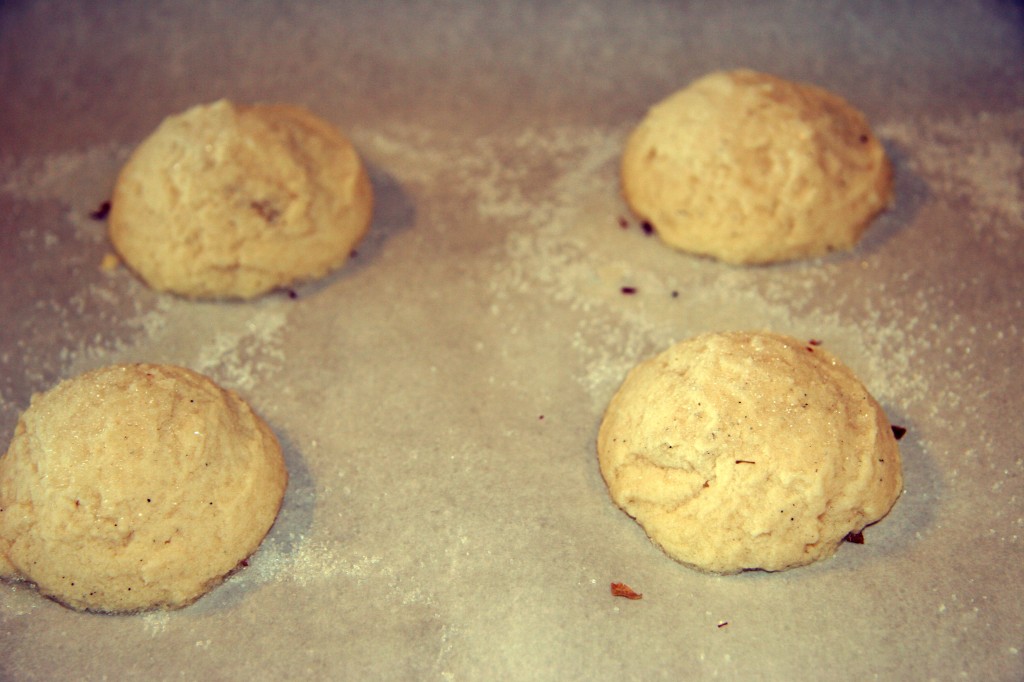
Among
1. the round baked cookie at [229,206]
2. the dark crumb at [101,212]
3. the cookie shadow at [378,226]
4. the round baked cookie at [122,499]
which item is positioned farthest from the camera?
the dark crumb at [101,212]

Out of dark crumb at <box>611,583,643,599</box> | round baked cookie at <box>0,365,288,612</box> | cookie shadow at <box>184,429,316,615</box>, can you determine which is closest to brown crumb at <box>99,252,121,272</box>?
round baked cookie at <box>0,365,288,612</box>

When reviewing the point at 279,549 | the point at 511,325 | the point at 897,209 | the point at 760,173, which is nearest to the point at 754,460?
the point at 511,325

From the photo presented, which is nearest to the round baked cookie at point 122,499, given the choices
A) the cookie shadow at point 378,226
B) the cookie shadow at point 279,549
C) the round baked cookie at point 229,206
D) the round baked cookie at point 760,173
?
the cookie shadow at point 279,549

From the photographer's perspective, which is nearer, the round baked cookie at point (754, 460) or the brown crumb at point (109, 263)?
the round baked cookie at point (754, 460)

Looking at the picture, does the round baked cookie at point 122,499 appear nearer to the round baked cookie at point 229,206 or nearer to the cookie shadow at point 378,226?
the round baked cookie at point 229,206

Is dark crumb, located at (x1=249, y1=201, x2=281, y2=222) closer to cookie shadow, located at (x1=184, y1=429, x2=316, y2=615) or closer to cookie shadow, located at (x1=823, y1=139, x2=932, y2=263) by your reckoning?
cookie shadow, located at (x1=184, y1=429, x2=316, y2=615)

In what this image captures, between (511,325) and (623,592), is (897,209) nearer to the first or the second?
(511,325)
